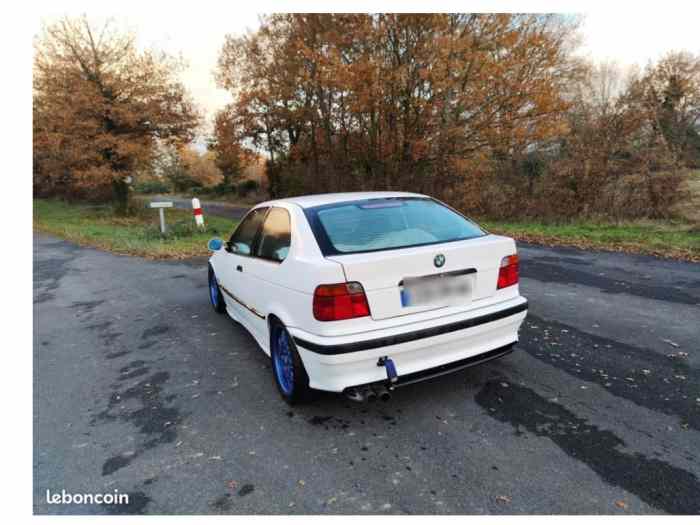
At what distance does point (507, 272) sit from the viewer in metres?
3.18

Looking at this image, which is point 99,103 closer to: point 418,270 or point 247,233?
point 247,233

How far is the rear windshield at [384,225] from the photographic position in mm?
2955

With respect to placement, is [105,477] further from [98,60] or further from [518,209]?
[98,60]

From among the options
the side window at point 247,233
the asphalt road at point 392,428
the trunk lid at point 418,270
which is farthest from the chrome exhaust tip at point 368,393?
the side window at point 247,233

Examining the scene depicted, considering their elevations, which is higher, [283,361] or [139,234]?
[139,234]

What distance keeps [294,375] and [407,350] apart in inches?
33.1

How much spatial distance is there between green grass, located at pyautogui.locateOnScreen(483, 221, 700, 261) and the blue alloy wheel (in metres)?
7.68

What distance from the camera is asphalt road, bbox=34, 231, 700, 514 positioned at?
220 cm

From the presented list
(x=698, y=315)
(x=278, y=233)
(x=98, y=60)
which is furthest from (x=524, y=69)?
(x=98, y=60)

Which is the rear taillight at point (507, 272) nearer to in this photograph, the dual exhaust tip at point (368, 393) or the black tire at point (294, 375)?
the dual exhaust tip at point (368, 393)

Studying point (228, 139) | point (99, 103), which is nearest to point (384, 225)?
point (99, 103)

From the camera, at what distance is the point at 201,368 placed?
3891mm

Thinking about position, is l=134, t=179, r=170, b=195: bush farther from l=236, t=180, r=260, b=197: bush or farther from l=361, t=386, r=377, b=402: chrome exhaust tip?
l=361, t=386, r=377, b=402: chrome exhaust tip

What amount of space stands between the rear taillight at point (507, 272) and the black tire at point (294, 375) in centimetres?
159
